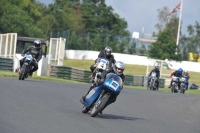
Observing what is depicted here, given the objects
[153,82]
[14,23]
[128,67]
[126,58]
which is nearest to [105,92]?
[153,82]

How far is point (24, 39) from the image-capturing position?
42219 mm

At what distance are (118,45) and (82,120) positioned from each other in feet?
224

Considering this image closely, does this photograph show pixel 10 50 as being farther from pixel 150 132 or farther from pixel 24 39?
pixel 150 132

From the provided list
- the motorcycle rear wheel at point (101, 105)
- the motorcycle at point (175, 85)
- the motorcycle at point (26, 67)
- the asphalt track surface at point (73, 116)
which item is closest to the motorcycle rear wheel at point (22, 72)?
the motorcycle at point (26, 67)

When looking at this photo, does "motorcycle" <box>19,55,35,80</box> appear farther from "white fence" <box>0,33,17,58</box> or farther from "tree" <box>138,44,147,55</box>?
"tree" <box>138,44,147,55</box>

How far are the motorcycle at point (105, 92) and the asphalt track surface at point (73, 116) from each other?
0.23 meters

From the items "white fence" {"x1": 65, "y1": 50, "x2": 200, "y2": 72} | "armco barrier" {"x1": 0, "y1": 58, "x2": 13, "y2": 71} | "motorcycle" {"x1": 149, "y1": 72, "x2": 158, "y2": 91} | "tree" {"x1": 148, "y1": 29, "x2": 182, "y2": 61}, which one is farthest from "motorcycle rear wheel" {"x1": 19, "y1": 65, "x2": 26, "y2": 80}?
"white fence" {"x1": 65, "y1": 50, "x2": 200, "y2": 72}

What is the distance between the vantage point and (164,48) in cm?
7031

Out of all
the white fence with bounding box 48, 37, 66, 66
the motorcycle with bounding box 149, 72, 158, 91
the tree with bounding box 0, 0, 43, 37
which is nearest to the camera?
the motorcycle with bounding box 149, 72, 158, 91

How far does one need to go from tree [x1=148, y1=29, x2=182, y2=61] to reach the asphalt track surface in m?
51.5

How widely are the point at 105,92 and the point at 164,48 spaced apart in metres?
57.9

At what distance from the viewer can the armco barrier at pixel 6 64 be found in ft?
120

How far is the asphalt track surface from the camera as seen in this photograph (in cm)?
1049

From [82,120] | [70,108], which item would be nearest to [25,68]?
[70,108]
